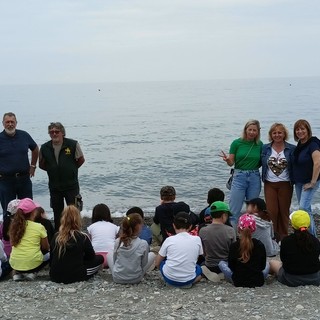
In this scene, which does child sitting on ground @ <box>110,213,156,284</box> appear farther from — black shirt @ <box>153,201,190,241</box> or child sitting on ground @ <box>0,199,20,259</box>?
child sitting on ground @ <box>0,199,20,259</box>

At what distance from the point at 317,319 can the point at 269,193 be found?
383 cm

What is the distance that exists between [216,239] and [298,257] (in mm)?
1192

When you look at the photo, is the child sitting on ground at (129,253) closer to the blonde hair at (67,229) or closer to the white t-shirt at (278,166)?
the blonde hair at (67,229)

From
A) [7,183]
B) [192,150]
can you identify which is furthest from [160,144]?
[7,183]

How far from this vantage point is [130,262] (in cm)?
709

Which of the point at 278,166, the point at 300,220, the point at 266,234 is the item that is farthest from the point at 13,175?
the point at 300,220

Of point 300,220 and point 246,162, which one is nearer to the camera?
point 300,220

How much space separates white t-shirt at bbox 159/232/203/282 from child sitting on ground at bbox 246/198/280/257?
1346 millimetres

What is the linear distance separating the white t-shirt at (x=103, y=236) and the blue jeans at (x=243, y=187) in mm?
2610

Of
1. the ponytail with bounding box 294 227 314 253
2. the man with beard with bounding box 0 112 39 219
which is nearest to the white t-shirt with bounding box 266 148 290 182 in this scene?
the ponytail with bounding box 294 227 314 253

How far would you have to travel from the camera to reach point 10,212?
771cm

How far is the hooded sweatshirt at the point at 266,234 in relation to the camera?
7.91 metres

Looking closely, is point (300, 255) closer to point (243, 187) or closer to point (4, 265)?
point (243, 187)

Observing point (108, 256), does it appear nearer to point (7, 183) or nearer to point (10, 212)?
point (10, 212)
